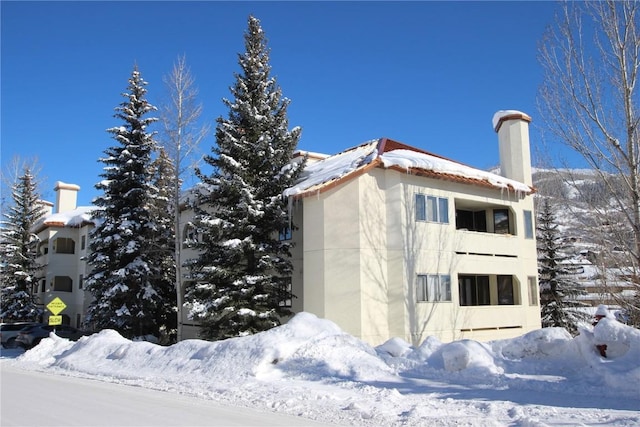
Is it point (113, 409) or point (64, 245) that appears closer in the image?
point (113, 409)

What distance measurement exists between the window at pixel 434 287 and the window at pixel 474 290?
2556mm

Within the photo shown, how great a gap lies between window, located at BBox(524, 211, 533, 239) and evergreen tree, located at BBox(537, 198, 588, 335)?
5.39 metres

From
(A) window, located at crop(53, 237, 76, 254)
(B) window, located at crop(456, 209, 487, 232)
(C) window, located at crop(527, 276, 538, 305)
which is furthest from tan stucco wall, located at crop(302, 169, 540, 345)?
(A) window, located at crop(53, 237, 76, 254)

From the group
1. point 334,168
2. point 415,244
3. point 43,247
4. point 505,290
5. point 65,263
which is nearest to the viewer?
point 415,244

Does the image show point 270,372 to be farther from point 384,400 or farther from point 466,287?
point 466,287

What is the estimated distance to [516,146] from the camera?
24516mm

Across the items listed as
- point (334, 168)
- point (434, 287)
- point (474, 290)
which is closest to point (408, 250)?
point (434, 287)

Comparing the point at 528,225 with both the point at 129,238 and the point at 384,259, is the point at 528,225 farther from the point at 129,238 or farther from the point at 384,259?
the point at 129,238

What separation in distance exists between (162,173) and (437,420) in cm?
A: 2193

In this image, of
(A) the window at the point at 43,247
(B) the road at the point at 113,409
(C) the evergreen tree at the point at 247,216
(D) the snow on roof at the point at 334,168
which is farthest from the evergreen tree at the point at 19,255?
(B) the road at the point at 113,409

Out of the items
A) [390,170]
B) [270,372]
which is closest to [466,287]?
[390,170]

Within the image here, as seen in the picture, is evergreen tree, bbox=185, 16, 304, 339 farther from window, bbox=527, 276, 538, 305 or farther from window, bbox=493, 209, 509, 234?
window, bbox=527, 276, 538, 305

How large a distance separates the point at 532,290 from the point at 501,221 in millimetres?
3441

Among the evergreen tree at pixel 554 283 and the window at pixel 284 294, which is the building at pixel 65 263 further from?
the evergreen tree at pixel 554 283
